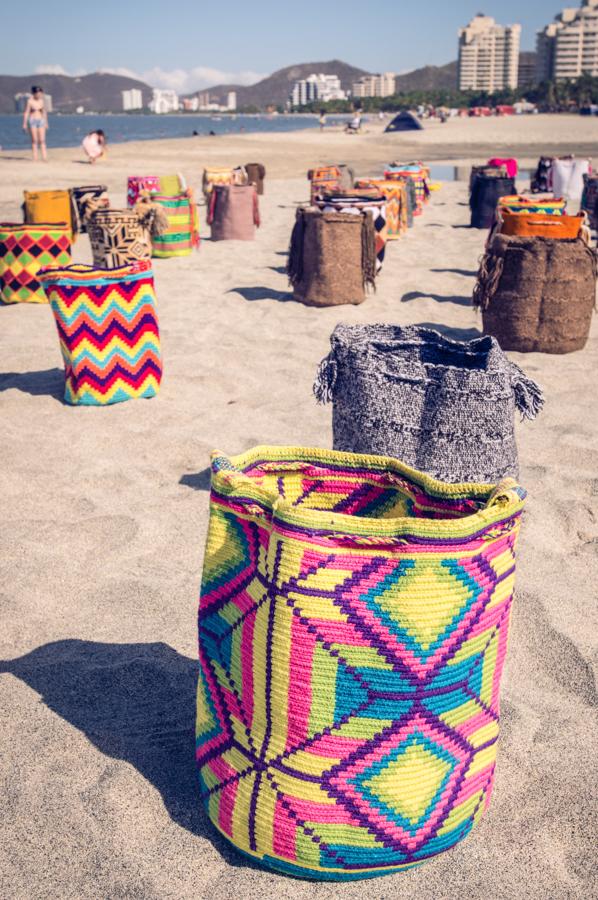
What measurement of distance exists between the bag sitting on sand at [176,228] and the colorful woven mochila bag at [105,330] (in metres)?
4.69

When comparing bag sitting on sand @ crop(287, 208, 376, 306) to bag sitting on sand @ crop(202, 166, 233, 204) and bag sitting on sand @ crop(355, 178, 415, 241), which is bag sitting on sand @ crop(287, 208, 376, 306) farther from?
bag sitting on sand @ crop(202, 166, 233, 204)

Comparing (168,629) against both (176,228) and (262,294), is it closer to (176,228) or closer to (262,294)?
(262,294)

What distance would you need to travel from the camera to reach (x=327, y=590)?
147 cm

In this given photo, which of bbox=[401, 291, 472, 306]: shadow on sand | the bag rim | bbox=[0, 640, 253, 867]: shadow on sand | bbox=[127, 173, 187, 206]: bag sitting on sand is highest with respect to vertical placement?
bbox=[127, 173, 187, 206]: bag sitting on sand

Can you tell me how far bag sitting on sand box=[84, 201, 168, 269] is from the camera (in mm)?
7098

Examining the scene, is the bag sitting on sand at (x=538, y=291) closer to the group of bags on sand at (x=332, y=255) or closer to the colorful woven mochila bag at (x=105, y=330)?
the group of bags on sand at (x=332, y=255)

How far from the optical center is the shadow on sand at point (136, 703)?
6.20ft

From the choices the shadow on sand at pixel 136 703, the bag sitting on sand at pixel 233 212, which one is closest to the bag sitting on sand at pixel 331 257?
the bag sitting on sand at pixel 233 212

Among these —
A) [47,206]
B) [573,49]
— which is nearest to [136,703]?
[47,206]

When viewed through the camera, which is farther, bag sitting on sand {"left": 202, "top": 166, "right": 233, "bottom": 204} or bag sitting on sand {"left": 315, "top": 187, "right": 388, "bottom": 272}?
bag sitting on sand {"left": 202, "top": 166, "right": 233, "bottom": 204}

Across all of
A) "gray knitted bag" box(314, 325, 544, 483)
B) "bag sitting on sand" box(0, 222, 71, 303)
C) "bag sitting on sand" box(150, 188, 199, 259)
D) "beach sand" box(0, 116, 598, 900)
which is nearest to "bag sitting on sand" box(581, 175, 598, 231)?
"bag sitting on sand" box(150, 188, 199, 259)

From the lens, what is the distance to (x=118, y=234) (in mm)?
7160

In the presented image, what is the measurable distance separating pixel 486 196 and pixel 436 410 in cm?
Answer: 913

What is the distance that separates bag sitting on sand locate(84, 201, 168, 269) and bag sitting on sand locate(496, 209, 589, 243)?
3.26 meters
